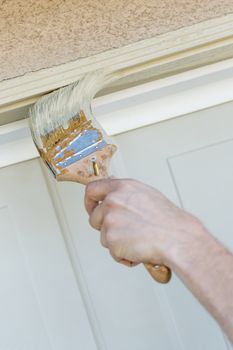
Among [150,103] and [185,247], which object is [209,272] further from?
[150,103]

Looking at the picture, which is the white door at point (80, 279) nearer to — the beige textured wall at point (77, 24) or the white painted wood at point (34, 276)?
the white painted wood at point (34, 276)

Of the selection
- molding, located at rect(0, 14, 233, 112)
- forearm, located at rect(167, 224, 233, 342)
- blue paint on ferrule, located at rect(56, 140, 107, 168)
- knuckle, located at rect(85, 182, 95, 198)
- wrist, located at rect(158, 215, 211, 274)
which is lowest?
forearm, located at rect(167, 224, 233, 342)

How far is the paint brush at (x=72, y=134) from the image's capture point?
141cm

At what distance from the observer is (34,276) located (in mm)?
1753

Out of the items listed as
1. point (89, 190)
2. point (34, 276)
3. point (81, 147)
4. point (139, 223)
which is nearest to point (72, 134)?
point (81, 147)

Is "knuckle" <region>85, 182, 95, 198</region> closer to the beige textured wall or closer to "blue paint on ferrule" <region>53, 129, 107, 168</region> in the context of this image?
"blue paint on ferrule" <region>53, 129, 107, 168</region>

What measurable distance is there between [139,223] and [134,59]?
60 cm

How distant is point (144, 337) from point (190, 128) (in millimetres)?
689

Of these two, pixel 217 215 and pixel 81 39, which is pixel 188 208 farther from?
pixel 81 39

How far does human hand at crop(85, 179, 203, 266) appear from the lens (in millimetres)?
1128

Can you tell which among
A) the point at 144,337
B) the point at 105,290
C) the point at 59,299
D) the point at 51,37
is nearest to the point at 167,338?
the point at 144,337

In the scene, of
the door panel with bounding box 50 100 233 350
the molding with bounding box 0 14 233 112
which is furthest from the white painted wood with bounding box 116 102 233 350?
the molding with bounding box 0 14 233 112

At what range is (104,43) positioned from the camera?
5.11ft

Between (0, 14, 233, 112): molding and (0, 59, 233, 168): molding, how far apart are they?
123 mm
